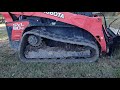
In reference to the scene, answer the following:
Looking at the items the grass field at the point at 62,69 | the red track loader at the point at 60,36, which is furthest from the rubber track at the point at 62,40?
the grass field at the point at 62,69

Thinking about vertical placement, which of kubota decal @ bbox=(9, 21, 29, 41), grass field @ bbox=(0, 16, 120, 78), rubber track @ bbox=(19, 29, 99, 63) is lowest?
grass field @ bbox=(0, 16, 120, 78)

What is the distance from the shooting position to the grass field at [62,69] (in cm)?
422

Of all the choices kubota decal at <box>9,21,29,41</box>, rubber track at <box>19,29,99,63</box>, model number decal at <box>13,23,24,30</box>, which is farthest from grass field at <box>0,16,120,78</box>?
→ model number decal at <box>13,23,24,30</box>

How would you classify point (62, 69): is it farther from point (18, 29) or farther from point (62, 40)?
point (18, 29)

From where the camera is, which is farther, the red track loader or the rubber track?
the red track loader

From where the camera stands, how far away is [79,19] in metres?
5.05

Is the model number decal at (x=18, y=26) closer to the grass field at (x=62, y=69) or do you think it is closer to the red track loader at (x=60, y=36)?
the red track loader at (x=60, y=36)

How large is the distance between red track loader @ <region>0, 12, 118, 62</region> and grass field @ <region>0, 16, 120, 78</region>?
216mm

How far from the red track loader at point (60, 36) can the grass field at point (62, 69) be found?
216 mm

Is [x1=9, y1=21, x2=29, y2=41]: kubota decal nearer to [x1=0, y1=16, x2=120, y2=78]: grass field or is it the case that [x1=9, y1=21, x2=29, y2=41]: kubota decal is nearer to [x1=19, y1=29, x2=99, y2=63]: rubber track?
[x1=19, y1=29, x2=99, y2=63]: rubber track

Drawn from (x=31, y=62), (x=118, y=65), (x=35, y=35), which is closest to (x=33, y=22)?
(x=35, y=35)

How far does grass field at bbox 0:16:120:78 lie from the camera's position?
422 cm

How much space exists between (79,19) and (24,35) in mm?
1213
